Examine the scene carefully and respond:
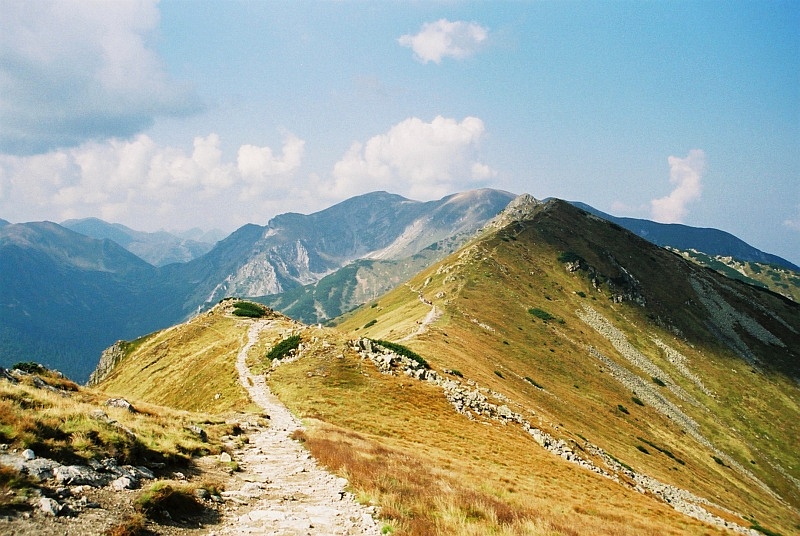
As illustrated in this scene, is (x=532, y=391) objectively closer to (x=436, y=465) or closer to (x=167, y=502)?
(x=436, y=465)

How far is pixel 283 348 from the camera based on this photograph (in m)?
55.1

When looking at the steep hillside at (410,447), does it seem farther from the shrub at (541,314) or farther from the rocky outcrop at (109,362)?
the shrub at (541,314)

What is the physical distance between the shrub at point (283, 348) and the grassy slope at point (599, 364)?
1815 centimetres

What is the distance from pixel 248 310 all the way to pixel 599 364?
8160cm

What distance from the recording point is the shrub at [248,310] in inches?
3519

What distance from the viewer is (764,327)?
484 ft

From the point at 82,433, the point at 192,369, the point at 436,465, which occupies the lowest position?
the point at 192,369

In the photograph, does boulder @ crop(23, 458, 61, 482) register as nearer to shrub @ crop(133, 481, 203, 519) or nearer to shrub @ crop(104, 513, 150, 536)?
shrub @ crop(133, 481, 203, 519)

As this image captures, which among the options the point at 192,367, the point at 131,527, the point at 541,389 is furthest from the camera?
the point at 541,389

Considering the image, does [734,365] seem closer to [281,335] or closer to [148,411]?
[281,335]

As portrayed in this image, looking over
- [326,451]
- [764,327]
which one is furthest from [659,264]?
[326,451]

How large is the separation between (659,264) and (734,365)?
55374 mm

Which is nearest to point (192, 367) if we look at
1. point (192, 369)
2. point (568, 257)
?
point (192, 369)

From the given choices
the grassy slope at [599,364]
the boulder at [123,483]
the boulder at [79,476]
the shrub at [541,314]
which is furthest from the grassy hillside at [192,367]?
the shrub at [541,314]
